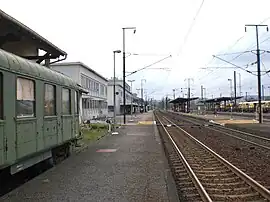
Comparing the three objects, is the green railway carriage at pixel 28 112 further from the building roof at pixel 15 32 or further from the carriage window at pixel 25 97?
the building roof at pixel 15 32

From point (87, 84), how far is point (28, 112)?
169 feet

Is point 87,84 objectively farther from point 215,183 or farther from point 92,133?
point 215,183

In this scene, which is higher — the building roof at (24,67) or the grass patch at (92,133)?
the building roof at (24,67)

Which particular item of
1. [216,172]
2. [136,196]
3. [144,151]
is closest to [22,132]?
[136,196]

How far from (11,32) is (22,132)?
4905 millimetres

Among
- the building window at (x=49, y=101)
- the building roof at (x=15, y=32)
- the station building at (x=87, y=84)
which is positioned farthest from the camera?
the station building at (x=87, y=84)

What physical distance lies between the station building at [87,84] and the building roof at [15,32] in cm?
3104

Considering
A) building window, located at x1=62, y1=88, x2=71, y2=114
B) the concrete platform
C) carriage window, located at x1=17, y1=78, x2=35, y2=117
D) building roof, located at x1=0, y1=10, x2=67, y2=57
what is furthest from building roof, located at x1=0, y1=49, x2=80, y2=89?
the concrete platform

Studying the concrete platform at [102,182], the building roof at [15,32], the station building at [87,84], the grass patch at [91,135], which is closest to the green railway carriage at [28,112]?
the concrete platform at [102,182]

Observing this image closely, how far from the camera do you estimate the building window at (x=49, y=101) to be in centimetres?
1058

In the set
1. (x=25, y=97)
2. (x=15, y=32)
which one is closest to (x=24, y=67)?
(x=25, y=97)

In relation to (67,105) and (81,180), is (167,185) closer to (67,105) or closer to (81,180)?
(81,180)

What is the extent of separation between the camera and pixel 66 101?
43.2ft

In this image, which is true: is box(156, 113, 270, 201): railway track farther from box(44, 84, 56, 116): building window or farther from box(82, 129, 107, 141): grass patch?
box(82, 129, 107, 141): grass patch
